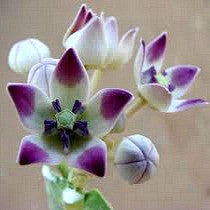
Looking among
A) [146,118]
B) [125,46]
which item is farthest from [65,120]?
[146,118]

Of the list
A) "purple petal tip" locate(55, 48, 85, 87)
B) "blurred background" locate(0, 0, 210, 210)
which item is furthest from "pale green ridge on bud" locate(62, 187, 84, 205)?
"blurred background" locate(0, 0, 210, 210)

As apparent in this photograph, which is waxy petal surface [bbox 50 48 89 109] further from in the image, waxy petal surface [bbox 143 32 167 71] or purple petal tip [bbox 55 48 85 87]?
waxy petal surface [bbox 143 32 167 71]

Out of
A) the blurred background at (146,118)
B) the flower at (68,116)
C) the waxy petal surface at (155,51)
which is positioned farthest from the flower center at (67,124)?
the blurred background at (146,118)

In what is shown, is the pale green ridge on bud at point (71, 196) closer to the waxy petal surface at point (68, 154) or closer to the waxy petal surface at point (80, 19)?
the waxy petal surface at point (68, 154)

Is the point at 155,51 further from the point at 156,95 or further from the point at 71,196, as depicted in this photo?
the point at 71,196

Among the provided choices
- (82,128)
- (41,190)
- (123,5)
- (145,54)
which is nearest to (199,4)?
(123,5)

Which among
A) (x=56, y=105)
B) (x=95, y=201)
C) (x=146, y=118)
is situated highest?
(x=56, y=105)
